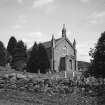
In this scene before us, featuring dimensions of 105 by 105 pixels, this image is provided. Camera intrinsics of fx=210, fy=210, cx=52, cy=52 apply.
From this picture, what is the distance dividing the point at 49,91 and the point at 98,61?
6936mm

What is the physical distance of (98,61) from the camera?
70.7ft

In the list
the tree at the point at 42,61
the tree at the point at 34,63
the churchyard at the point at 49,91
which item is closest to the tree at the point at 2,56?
the tree at the point at 34,63

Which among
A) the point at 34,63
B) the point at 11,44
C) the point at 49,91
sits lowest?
the point at 49,91

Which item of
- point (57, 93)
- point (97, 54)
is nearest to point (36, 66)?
point (97, 54)

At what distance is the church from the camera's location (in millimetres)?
56531

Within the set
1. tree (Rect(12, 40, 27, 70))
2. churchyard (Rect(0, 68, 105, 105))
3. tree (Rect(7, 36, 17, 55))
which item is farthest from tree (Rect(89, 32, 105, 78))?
tree (Rect(7, 36, 17, 55))

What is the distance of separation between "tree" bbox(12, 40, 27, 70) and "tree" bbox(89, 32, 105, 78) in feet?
102

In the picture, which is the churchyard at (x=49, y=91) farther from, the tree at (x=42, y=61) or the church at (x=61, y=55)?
the church at (x=61, y=55)

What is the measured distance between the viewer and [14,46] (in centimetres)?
5888

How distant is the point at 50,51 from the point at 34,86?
127ft

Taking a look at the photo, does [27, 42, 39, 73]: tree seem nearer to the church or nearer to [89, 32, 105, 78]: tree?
the church

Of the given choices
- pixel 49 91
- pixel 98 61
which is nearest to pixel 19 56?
pixel 98 61

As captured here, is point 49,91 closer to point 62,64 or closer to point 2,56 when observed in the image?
point 2,56

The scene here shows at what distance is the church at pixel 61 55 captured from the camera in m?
56.5
